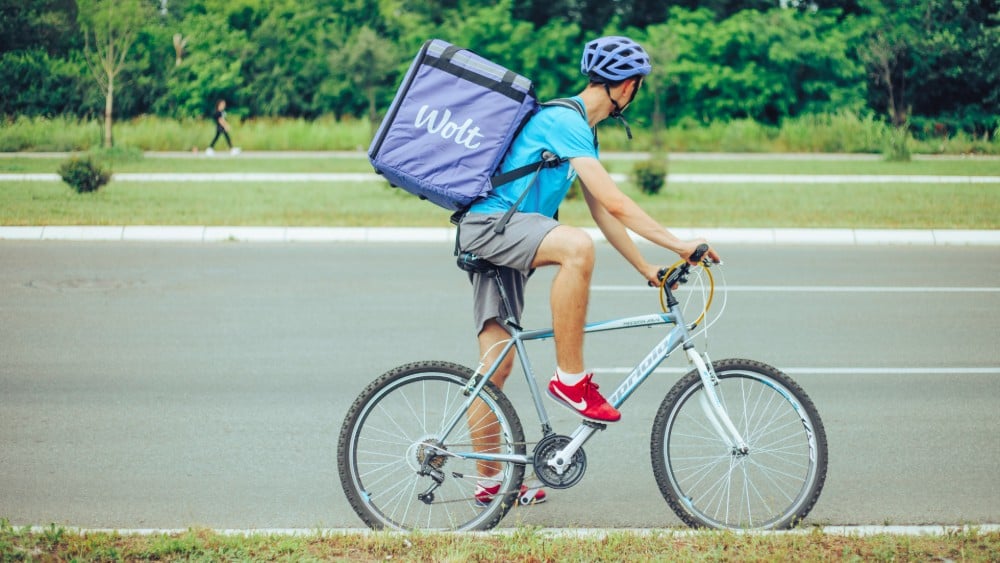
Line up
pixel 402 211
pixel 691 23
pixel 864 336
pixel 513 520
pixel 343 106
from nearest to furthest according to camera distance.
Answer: pixel 513 520, pixel 864 336, pixel 402 211, pixel 343 106, pixel 691 23

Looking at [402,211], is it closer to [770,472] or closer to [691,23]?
[770,472]

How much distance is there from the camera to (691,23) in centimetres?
3656

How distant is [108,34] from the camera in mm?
15492

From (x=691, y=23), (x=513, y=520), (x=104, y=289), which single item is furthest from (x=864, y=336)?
(x=691, y=23)

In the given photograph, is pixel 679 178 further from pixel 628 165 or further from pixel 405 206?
pixel 405 206

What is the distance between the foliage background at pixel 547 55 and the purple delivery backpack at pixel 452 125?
789cm

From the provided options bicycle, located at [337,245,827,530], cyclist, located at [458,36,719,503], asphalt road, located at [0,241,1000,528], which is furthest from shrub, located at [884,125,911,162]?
cyclist, located at [458,36,719,503]

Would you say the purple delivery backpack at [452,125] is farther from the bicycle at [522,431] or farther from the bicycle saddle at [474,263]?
the bicycle at [522,431]

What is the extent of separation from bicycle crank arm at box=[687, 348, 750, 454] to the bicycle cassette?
494 millimetres

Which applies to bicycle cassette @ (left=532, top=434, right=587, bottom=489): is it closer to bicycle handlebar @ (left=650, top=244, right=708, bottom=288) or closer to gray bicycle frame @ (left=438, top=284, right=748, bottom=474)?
gray bicycle frame @ (left=438, top=284, right=748, bottom=474)

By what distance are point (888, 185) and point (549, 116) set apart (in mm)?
16474

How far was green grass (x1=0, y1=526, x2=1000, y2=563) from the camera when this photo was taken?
3.77m

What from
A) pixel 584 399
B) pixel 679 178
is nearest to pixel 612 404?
pixel 584 399

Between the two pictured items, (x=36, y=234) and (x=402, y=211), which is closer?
(x=36, y=234)
